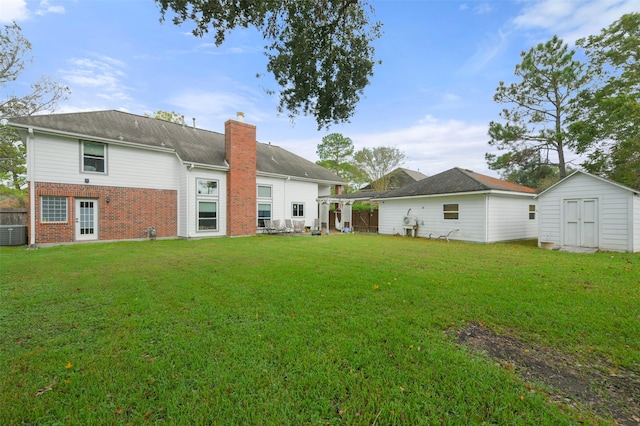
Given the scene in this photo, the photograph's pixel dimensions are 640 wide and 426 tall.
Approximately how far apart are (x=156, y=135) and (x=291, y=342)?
636 inches

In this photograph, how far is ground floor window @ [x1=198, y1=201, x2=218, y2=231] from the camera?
15.0 m

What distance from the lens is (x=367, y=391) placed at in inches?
90.6

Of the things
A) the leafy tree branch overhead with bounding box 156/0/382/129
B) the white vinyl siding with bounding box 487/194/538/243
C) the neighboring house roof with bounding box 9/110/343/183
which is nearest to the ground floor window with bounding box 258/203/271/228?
the neighboring house roof with bounding box 9/110/343/183

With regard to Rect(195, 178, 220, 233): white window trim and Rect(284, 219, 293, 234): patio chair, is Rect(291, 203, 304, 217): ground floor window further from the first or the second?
Rect(195, 178, 220, 233): white window trim

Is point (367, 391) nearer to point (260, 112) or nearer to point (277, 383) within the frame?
point (277, 383)

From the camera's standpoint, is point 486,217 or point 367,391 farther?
point 486,217

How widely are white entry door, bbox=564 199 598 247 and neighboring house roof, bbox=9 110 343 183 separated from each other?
1461 cm

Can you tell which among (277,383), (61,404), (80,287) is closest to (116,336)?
(61,404)

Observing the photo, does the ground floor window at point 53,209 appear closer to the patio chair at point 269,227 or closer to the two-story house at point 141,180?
the two-story house at point 141,180

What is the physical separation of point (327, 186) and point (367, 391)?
21.8 meters

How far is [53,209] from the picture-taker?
11703mm

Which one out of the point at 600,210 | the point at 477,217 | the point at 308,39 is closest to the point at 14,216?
the point at 308,39

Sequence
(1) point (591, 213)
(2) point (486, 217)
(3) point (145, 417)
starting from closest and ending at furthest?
1. (3) point (145, 417)
2. (1) point (591, 213)
3. (2) point (486, 217)

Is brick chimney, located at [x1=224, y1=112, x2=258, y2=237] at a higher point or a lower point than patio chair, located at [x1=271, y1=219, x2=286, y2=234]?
higher
